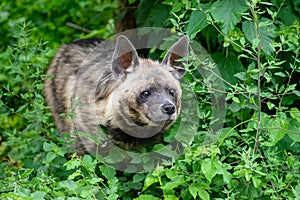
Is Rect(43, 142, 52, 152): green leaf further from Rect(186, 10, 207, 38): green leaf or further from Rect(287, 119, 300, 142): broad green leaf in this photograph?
Rect(287, 119, 300, 142): broad green leaf

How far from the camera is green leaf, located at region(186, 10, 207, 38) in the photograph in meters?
4.27

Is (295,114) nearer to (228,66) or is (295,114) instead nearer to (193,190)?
(228,66)

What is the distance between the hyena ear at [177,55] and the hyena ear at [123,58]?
0.24m

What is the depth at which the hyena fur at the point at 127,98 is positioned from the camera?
4352 mm

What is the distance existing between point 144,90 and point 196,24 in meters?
0.58

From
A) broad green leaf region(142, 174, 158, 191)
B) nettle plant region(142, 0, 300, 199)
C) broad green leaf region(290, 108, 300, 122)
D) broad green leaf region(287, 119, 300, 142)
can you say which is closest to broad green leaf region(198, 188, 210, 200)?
nettle plant region(142, 0, 300, 199)

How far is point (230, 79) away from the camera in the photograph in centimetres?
461

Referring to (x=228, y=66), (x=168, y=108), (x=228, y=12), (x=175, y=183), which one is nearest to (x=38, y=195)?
(x=175, y=183)

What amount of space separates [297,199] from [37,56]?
8.48 ft

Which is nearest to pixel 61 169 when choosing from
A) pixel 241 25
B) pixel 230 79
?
pixel 230 79

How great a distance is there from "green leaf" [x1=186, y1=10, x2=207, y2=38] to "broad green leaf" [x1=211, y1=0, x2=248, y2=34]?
12 centimetres

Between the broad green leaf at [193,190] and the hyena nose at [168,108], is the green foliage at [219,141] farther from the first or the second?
the hyena nose at [168,108]

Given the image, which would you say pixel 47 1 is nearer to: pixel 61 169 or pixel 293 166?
pixel 61 169

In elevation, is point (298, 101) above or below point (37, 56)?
below
